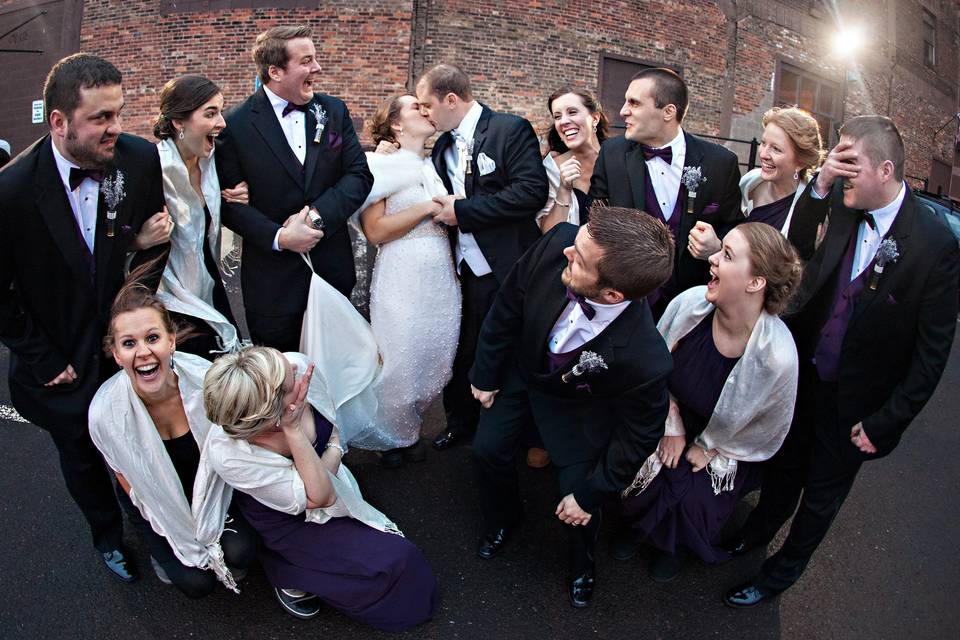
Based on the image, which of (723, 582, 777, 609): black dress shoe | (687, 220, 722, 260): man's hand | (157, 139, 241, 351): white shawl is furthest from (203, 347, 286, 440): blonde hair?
(723, 582, 777, 609): black dress shoe

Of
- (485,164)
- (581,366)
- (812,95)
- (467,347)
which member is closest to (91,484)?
(467,347)

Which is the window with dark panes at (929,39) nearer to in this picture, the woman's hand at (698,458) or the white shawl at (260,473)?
the woman's hand at (698,458)

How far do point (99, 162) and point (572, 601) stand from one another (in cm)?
276

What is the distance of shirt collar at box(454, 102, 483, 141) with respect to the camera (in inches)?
148

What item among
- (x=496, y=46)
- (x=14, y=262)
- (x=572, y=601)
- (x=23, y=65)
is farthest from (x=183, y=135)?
(x=23, y=65)

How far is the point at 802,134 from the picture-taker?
337 centimetres

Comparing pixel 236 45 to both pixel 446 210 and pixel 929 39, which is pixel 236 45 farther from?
pixel 929 39

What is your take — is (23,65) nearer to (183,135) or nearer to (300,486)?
(183,135)

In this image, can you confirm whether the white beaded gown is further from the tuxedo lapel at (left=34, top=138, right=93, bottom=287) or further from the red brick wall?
the red brick wall

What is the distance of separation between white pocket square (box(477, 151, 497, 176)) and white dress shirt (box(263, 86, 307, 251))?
3.18ft

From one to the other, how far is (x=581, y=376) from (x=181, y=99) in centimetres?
224

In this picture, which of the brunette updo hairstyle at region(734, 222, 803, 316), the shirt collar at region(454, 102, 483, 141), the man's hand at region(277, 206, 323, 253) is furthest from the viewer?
the shirt collar at region(454, 102, 483, 141)

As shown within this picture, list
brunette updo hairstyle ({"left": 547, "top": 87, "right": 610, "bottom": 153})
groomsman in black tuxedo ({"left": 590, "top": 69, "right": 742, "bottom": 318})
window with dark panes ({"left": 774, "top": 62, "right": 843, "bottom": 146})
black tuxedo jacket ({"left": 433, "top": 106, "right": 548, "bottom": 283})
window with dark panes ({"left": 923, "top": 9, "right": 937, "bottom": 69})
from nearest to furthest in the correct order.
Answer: groomsman in black tuxedo ({"left": 590, "top": 69, "right": 742, "bottom": 318}) < black tuxedo jacket ({"left": 433, "top": 106, "right": 548, "bottom": 283}) < brunette updo hairstyle ({"left": 547, "top": 87, "right": 610, "bottom": 153}) < window with dark panes ({"left": 774, "top": 62, "right": 843, "bottom": 146}) < window with dark panes ({"left": 923, "top": 9, "right": 937, "bottom": 69})

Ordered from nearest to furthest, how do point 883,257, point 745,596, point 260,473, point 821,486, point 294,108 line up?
1. point 260,473
2. point 883,257
3. point 821,486
4. point 745,596
5. point 294,108
